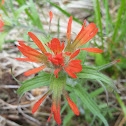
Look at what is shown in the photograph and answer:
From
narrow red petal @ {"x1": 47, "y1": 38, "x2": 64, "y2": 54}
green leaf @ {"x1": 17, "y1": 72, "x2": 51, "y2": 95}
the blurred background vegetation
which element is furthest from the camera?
the blurred background vegetation

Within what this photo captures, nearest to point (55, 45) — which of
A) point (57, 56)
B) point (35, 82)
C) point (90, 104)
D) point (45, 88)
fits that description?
point (57, 56)

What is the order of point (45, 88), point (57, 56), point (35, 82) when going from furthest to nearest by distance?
1. point (45, 88)
2. point (35, 82)
3. point (57, 56)

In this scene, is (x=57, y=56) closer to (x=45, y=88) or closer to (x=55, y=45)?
(x=55, y=45)

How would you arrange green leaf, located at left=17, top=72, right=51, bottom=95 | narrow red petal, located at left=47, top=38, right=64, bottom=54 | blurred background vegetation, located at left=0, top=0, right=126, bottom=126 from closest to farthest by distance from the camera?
narrow red petal, located at left=47, top=38, right=64, bottom=54
green leaf, located at left=17, top=72, right=51, bottom=95
blurred background vegetation, located at left=0, top=0, right=126, bottom=126

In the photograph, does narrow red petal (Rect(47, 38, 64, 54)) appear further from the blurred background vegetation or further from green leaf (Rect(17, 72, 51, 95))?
the blurred background vegetation

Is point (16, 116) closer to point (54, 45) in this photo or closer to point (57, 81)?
point (57, 81)

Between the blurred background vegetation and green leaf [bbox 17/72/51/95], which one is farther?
the blurred background vegetation

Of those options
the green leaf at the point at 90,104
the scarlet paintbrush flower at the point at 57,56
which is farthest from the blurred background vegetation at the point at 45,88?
the scarlet paintbrush flower at the point at 57,56

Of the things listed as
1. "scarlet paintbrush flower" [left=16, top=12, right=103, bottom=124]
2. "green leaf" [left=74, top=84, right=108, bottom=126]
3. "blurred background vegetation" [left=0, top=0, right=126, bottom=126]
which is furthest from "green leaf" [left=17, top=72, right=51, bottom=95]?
"blurred background vegetation" [left=0, top=0, right=126, bottom=126]

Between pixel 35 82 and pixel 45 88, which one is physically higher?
pixel 35 82
